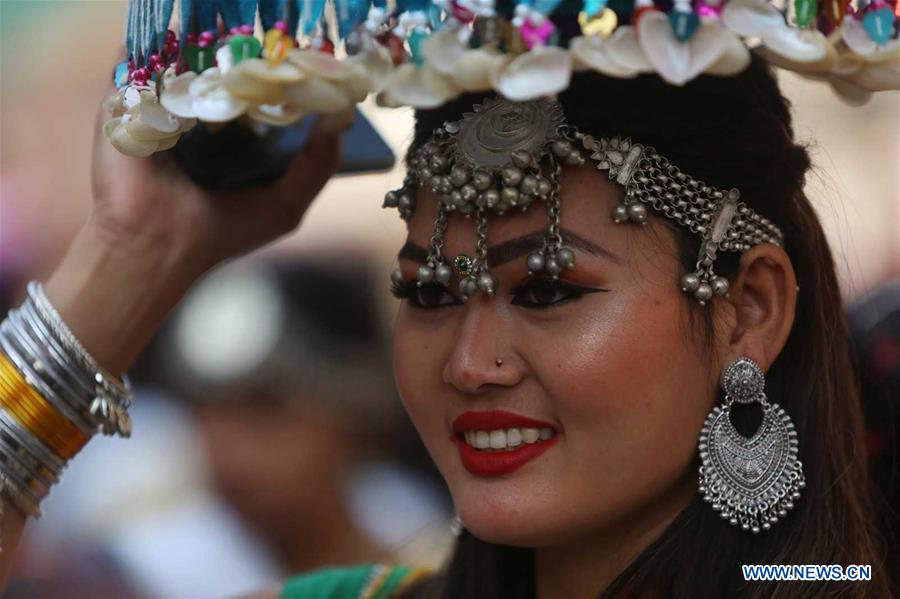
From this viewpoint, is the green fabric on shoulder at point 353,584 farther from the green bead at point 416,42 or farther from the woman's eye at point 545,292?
the green bead at point 416,42

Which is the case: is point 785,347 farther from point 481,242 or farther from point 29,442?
point 29,442

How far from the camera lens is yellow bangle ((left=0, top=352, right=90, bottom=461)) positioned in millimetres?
1791

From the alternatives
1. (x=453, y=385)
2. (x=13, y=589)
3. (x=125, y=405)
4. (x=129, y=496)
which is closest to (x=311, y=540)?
(x=129, y=496)

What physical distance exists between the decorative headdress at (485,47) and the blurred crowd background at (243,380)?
6.58 ft

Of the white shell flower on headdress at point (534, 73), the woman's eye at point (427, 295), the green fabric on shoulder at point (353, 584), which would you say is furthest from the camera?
the green fabric on shoulder at point (353, 584)

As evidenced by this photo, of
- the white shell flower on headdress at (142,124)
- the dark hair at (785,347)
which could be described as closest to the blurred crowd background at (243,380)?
the dark hair at (785,347)

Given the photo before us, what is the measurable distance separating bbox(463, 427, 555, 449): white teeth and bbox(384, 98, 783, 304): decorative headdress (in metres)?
0.19

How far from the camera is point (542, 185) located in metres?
1.54

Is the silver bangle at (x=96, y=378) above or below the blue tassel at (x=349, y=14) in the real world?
below

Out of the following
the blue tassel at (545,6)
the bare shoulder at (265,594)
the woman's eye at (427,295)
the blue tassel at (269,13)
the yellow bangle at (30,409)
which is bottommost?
the bare shoulder at (265,594)

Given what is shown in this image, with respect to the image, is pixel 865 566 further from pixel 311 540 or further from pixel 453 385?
pixel 311 540

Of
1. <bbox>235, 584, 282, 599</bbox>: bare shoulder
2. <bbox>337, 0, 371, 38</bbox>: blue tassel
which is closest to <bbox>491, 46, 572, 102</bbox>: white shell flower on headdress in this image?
<bbox>337, 0, 371, 38</bbox>: blue tassel

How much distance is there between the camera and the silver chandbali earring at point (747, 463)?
63.4 inches

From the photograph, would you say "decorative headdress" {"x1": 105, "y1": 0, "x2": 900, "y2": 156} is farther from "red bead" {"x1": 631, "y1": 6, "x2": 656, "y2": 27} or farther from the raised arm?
the raised arm
